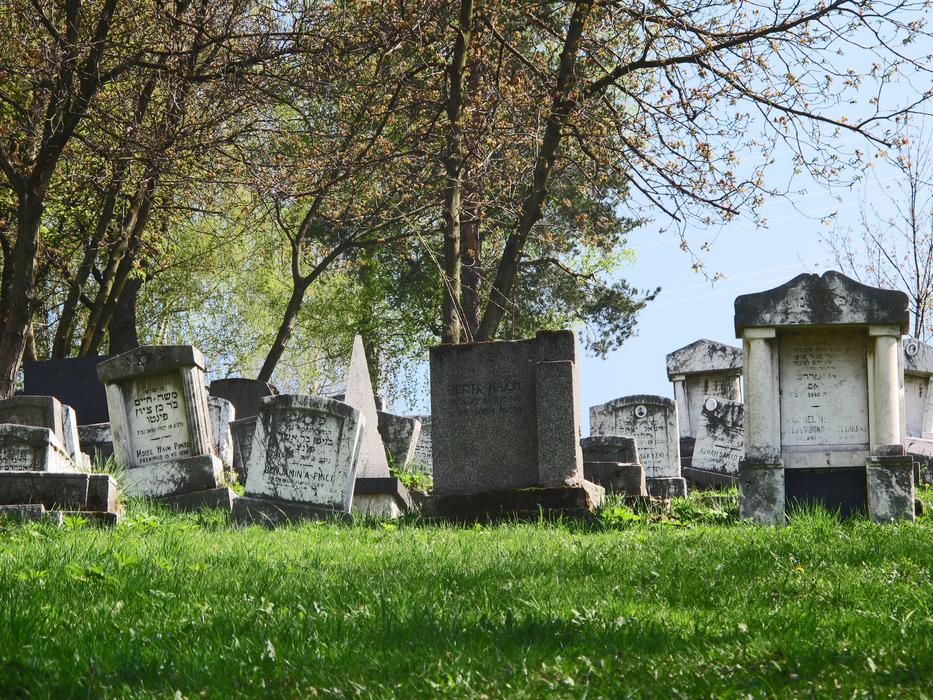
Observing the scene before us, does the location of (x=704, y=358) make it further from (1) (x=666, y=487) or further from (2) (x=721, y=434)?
(1) (x=666, y=487)

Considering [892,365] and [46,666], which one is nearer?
[46,666]

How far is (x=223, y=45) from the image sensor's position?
48.7 feet

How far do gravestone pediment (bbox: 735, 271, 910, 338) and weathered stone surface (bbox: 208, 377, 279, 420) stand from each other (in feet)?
40.5

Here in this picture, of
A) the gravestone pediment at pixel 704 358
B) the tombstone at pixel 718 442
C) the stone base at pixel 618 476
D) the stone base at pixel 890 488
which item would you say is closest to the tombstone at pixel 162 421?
the stone base at pixel 618 476

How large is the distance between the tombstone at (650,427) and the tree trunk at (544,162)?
7.99ft

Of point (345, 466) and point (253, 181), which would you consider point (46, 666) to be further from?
point (253, 181)

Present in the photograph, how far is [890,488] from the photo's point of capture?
33.6 ft

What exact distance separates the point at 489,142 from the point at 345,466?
22.6 ft

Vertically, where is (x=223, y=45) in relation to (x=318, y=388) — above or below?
above

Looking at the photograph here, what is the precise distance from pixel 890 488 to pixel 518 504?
3603 millimetres

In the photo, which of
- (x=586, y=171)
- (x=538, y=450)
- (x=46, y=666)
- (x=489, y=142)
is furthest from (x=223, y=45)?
(x=46, y=666)

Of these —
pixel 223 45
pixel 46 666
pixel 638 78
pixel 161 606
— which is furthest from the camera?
pixel 638 78

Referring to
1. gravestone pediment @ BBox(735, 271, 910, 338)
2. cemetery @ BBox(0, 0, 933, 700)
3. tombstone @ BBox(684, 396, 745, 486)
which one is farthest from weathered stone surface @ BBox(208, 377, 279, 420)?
gravestone pediment @ BBox(735, 271, 910, 338)

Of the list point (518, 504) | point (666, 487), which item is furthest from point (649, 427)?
point (518, 504)
